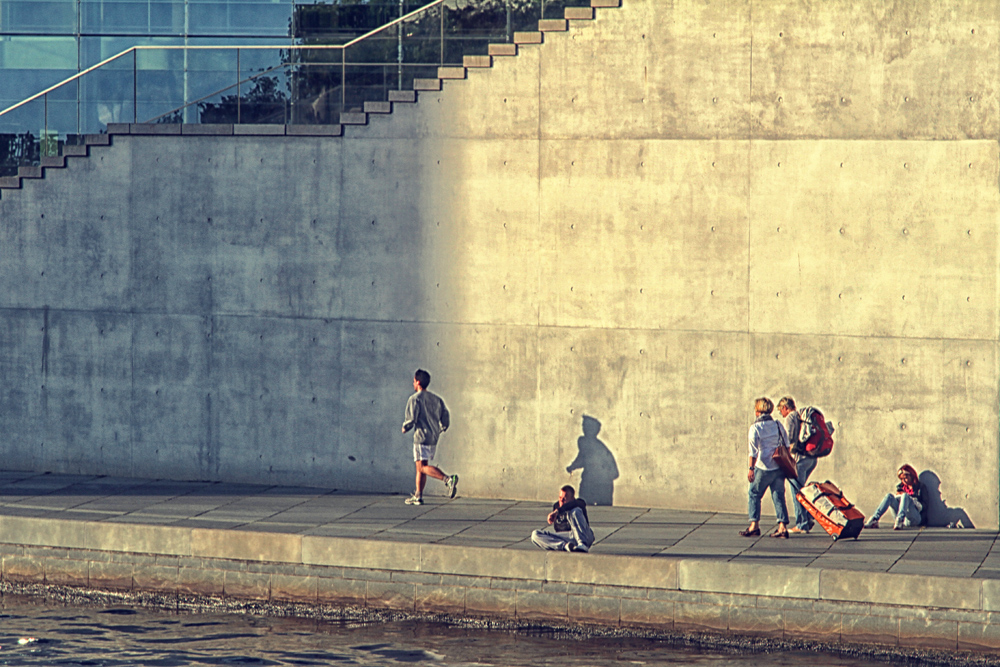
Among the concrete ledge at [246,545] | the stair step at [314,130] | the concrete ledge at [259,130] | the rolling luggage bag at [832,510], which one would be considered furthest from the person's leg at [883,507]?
the concrete ledge at [259,130]

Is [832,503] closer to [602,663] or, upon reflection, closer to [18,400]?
[602,663]

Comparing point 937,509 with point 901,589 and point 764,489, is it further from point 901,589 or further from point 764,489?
point 901,589

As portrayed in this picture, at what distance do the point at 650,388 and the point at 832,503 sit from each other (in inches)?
103

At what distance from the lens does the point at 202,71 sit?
695 inches

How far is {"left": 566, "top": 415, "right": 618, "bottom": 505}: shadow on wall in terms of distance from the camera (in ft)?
54.0

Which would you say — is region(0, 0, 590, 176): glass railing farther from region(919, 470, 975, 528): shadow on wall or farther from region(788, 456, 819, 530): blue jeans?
region(919, 470, 975, 528): shadow on wall

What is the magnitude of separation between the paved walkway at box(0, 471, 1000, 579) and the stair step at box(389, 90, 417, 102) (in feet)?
15.6

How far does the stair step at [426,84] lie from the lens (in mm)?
16734

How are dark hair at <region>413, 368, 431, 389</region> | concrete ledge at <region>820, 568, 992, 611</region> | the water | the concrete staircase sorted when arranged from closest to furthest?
concrete ledge at <region>820, 568, 992, 611</region>, the water, dark hair at <region>413, 368, 431, 389</region>, the concrete staircase

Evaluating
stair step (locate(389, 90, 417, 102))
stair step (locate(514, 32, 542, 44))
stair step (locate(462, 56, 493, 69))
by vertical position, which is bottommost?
stair step (locate(389, 90, 417, 102))

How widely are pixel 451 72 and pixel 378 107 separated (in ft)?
3.28

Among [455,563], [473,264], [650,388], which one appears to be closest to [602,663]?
[455,563]

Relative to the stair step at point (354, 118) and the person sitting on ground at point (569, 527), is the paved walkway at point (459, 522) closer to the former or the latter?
the person sitting on ground at point (569, 527)

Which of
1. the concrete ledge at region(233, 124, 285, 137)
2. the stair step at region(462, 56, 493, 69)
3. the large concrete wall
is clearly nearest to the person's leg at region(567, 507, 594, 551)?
the large concrete wall
